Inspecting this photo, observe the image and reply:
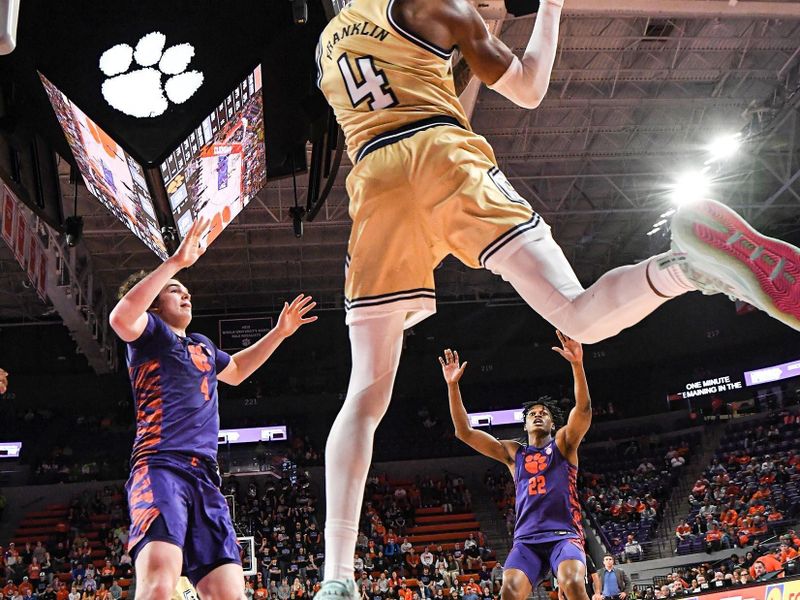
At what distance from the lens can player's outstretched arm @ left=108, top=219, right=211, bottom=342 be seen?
11.7 feet

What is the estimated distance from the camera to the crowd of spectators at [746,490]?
18906 mm

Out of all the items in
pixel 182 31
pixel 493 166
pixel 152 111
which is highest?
pixel 182 31

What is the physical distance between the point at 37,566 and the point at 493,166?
1938 cm

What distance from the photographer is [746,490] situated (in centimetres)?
2120

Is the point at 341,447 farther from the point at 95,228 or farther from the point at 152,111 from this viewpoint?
the point at 95,228

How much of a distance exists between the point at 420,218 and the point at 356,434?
0.76 m

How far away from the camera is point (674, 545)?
2008 cm

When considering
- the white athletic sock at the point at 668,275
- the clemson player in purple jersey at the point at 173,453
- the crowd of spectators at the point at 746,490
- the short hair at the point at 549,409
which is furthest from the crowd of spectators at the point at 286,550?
the white athletic sock at the point at 668,275

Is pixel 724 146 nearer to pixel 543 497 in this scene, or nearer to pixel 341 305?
pixel 341 305

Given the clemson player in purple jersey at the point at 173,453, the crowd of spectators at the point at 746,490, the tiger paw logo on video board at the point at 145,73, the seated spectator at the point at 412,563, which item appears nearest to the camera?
the clemson player in purple jersey at the point at 173,453

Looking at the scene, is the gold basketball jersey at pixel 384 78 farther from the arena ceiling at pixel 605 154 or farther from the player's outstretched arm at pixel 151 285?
the arena ceiling at pixel 605 154

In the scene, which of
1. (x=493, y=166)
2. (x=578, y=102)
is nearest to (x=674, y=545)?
(x=578, y=102)

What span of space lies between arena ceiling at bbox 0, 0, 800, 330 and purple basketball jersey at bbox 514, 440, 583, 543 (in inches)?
304

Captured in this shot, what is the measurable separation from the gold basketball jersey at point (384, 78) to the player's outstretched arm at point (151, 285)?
89cm
